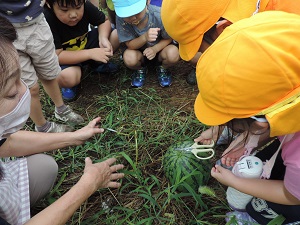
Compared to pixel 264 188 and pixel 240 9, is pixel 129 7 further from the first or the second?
pixel 264 188

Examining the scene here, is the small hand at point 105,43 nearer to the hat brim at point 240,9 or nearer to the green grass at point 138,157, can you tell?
the green grass at point 138,157

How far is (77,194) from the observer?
5.43 ft

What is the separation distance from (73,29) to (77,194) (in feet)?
5.77

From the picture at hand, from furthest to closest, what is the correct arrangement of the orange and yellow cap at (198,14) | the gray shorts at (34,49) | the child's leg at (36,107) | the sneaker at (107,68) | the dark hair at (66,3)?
the sneaker at (107,68), the dark hair at (66,3), the child's leg at (36,107), the gray shorts at (34,49), the orange and yellow cap at (198,14)

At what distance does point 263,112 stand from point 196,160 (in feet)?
2.74

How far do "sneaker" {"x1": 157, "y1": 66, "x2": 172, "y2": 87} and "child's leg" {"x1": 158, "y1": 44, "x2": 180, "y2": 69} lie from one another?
0.05 metres

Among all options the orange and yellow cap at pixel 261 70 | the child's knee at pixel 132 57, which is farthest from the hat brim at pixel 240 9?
the child's knee at pixel 132 57

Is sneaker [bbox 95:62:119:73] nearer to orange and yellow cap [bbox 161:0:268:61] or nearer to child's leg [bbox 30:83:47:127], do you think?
child's leg [bbox 30:83:47:127]

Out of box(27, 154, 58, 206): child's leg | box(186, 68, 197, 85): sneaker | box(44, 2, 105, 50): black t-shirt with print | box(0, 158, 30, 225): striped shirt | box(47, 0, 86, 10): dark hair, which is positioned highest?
box(47, 0, 86, 10): dark hair

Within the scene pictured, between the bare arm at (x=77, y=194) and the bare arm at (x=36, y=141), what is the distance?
239 mm

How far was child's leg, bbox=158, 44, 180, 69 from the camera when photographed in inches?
117

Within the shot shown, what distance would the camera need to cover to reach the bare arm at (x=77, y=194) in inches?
59.8

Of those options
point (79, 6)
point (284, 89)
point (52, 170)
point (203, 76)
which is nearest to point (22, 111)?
point (52, 170)

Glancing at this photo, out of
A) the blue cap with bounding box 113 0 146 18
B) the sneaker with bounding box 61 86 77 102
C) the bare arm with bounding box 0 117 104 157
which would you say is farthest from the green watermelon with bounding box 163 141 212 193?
the sneaker with bounding box 61 86 77 102
